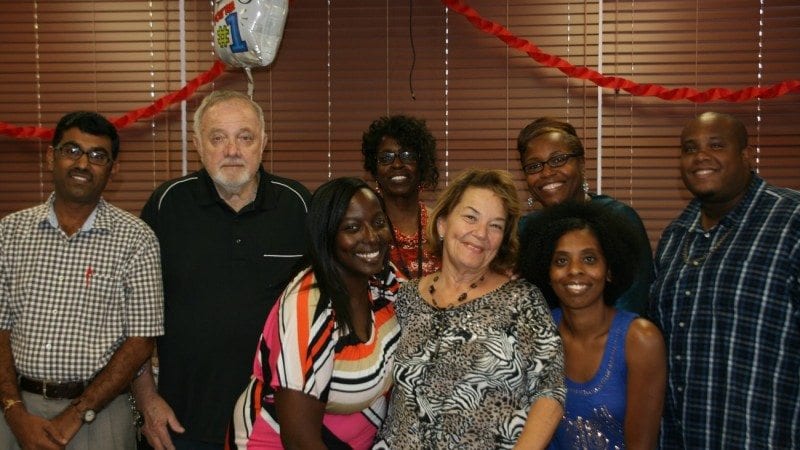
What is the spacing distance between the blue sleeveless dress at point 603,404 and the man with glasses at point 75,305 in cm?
149

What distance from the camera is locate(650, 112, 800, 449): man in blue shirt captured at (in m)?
2.25

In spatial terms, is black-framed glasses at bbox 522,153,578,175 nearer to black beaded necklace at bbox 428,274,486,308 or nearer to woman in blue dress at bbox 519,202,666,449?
woman in blue dress at bbox 519,202,666,449

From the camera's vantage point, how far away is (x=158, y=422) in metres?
2.67

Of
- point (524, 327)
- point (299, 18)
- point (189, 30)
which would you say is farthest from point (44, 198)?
point (524, 327)

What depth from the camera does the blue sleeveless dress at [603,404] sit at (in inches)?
86.3

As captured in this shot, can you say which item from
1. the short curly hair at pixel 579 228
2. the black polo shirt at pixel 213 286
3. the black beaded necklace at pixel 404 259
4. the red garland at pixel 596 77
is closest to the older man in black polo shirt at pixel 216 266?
the black polo shirt at pixel 213 286

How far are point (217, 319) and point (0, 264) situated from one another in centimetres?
83

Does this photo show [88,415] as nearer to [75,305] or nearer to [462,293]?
[75,305]

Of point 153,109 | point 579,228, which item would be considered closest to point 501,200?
point 579,228

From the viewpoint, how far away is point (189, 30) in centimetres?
464

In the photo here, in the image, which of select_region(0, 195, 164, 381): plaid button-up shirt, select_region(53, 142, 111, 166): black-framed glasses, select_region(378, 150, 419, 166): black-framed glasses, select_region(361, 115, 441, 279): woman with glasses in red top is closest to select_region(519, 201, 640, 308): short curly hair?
select_region(361, 115, 441, 279): woman with glasses in red top

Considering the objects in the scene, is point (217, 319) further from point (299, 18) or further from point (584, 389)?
point (299, 18)

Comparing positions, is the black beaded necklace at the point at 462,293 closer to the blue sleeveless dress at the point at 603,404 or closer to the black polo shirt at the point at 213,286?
the blue sleeveless dress at the point at 603,404

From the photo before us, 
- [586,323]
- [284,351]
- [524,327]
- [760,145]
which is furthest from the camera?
[760,145]
